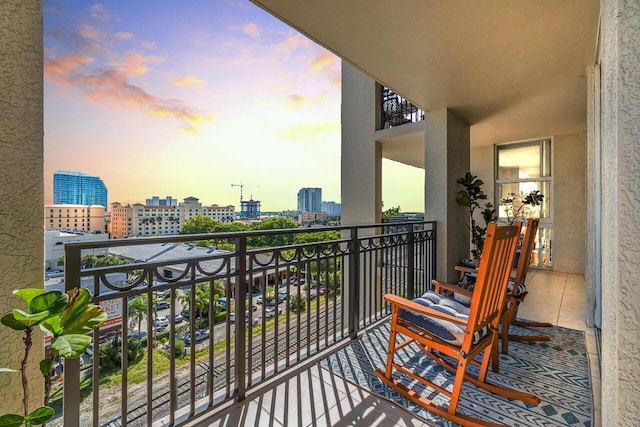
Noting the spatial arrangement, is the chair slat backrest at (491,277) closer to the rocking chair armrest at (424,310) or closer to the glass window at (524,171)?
the rocking chair armrest at (424,310)

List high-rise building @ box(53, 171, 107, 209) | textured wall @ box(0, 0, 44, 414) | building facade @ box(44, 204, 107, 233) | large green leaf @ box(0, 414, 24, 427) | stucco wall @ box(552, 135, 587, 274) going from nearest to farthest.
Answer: large green leaf @ box(0, 414, 24, 427)
textured wall @ box(0, 0, 44, 414)
building facade @ box(44, 204, 107, 233)
high-rise building @ box(53, 171, 107, 209)
stucco wall @ box(552, 135, 587, 274)

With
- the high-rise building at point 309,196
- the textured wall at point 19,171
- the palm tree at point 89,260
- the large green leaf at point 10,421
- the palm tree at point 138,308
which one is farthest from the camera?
the high-rise building at point 309,196

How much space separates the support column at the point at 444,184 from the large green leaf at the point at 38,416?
3.86m

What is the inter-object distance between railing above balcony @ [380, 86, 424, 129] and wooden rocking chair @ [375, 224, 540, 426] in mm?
4146

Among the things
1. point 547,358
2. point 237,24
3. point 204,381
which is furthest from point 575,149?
point 237,24

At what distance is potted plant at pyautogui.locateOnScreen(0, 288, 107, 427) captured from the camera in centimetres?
64

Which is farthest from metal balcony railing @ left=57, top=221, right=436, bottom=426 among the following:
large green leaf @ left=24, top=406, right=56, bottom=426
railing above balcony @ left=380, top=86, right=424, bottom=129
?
railing above balcony @ left=380, top=86, right=424, bottom=129

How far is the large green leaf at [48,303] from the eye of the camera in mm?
677

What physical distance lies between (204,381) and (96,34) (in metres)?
9.46

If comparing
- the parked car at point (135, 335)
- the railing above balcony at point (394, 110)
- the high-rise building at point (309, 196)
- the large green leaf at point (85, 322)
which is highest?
the railing above balcony at point (394, 110)

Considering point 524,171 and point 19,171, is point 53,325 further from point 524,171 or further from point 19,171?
point 524,171

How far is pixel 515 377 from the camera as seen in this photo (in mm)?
1895

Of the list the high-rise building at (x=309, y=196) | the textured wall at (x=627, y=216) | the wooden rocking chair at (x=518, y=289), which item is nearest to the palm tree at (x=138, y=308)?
the textured wall at (x=627, y=216)

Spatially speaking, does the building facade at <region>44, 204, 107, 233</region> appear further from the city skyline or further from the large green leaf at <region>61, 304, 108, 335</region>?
the city skyline
